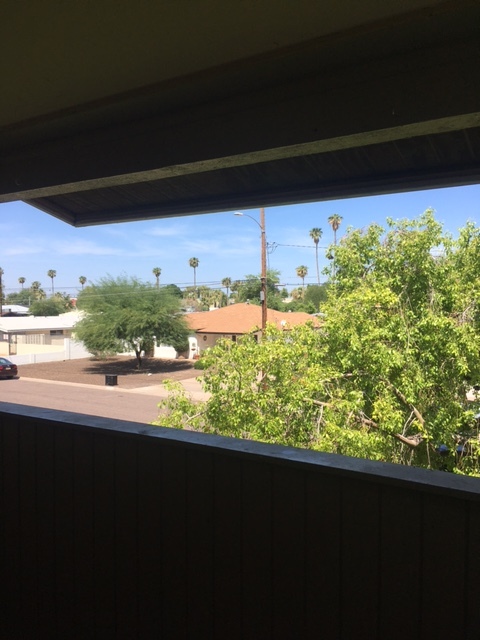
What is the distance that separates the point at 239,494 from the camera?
121 cm

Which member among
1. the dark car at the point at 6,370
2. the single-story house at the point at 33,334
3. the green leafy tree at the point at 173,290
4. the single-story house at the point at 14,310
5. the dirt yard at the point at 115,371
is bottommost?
the dirt yard at the point at 115,371

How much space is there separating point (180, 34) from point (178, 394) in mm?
5637

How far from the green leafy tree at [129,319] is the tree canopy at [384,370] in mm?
13551

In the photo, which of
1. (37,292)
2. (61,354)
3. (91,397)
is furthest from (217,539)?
(37,292)

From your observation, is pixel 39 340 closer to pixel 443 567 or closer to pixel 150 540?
pixel 150 540

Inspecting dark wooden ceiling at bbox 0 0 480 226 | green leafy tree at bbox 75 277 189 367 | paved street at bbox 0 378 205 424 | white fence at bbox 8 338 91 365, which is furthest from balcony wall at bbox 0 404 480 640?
white fence at bbox 8 338 91 365

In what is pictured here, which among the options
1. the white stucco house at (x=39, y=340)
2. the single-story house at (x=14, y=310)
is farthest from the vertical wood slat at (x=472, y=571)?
the single-story house at (x=14, y=310)

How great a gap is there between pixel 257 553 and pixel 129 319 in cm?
1890

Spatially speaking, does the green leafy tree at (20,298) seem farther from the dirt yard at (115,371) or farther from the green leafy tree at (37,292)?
the dirt yard at (115,371)

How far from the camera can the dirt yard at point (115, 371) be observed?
16.3 metres

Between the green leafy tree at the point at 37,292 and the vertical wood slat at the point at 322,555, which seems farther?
the green leafy tree at the point at 37,292

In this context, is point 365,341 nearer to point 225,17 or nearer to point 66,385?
point 225,17

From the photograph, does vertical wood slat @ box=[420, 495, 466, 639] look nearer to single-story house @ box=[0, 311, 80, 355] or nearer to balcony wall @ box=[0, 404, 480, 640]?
balcony wall @ box=[0, 404, 480, 640]

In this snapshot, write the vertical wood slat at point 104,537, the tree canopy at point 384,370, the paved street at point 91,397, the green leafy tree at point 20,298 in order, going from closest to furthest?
the vertical wood slat at point 104,537 < the tree canopy at point 384,370 < the paved street at point 91,397 < the green leafy tree at point 20,298
